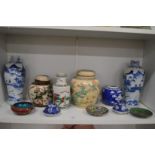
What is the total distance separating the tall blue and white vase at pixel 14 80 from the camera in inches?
34.1

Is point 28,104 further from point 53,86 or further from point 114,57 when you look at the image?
point 114,57

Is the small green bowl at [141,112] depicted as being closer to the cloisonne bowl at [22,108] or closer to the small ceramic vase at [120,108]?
the small ceramic vase at [120,108]

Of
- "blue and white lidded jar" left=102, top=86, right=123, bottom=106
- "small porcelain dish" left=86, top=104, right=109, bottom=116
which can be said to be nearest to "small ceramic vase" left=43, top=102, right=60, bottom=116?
"small porcelain dish" left=86, top=104, right=109, bottom=116

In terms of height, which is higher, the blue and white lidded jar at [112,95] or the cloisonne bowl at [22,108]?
the blue and white lidded jar at [112,95]

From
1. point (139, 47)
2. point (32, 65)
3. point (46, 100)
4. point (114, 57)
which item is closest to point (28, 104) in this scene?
point (46, 100)

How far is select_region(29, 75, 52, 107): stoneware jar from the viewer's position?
867 millimetres

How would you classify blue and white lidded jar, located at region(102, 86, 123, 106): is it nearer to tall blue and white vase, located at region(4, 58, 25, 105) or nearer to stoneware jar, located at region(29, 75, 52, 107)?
stoneware jar, located at region(29, 75, 52, 107)

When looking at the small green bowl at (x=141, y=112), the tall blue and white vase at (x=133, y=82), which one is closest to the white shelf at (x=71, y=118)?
the small green bowl at (x=141, y=112)

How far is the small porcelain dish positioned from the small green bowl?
12 centimetres

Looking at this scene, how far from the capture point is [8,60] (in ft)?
3.20

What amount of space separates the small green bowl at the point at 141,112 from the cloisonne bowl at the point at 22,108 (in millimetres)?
451

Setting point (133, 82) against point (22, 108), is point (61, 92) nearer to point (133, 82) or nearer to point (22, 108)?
point (22, 108)

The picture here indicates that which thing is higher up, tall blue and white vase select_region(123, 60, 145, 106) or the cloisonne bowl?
tall blue and white vase select_region(123, 60, 145, 106)

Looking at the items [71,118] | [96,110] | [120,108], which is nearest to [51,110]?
[71,118]
